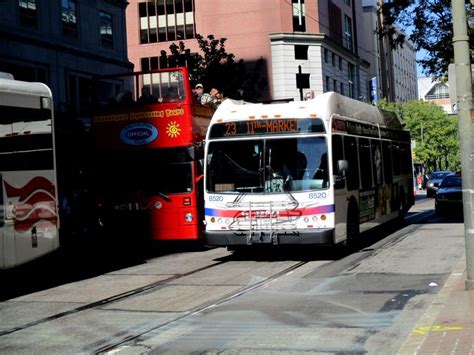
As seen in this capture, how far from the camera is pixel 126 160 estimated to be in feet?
51.5

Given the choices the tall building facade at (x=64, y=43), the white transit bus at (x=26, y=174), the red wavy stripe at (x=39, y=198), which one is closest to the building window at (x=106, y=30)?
the tall building facade at (x=64, y=43)

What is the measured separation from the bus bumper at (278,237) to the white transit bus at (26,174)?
335cm

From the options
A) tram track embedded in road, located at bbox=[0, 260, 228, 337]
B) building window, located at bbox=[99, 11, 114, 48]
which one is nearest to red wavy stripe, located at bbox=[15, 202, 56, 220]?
tram track embedded in road, located at bbox=[0, 260, 228, 337]

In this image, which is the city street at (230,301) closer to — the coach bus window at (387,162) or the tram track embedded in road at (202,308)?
the tram track embedded in road at (202,308)

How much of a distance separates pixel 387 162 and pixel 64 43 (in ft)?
52.6

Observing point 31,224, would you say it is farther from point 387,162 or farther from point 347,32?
point 347,32

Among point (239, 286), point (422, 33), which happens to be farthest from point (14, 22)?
point (239, 286)

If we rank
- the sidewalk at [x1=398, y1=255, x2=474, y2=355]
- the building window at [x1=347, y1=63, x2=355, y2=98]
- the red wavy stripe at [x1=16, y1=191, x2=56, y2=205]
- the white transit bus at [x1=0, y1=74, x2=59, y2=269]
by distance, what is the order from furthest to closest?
the building window at [x1=347, y1=63, x2=355, y2=98], the red wavy stripe at [x1=16, y1=191, x2=56, y2=205], the white transit bus at [x1=0, y1=74, x2=59, y2=269], the sidewalk at [x1=398, y1=255, x2=474, y2=355]

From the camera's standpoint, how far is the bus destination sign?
42.7ft

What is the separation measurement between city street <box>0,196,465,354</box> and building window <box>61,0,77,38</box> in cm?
1624

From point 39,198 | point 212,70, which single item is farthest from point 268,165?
point 212,70

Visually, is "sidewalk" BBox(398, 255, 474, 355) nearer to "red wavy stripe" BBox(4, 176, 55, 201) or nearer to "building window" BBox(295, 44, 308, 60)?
"red wavy stripe" BBox(4, 176, 55, 201)

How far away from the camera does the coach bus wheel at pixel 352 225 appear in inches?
558

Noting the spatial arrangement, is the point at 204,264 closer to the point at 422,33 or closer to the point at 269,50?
the point at 422,33
